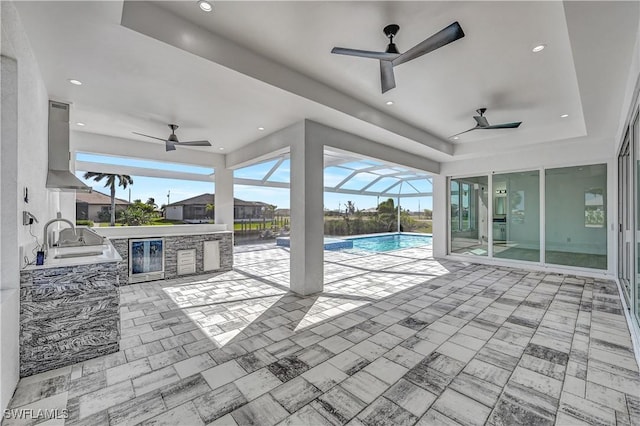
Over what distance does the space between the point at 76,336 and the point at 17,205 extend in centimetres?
123

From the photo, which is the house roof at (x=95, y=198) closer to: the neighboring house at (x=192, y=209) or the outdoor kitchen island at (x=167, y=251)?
the outdoor kitchen island at (x=167, y=251)

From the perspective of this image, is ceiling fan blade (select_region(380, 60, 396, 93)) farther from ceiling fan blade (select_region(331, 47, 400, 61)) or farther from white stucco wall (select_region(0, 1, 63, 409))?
white stucco wall (select_region(0, 1, 63, 409))

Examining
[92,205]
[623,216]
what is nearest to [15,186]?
[92,205]

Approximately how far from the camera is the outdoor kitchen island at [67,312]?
91.2 inches

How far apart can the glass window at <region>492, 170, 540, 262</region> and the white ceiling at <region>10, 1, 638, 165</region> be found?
1900mm

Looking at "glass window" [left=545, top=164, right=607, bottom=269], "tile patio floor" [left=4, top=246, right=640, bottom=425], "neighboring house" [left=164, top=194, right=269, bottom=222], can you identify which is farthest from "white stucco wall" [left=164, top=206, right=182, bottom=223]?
"glass window" [left=545, top=164, right=607, bottom=269]

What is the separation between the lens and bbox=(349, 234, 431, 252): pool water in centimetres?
1177

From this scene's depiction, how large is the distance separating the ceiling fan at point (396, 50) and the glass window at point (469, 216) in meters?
5.93

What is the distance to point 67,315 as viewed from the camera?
247 cm

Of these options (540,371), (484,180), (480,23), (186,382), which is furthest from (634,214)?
(186,382)

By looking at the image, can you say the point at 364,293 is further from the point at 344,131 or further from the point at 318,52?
the point at 318,52

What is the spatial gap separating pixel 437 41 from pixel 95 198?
656 cm

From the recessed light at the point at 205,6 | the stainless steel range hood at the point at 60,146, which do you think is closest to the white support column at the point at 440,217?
the recessed light at the point at 205,6

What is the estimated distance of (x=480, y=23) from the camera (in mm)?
2582
